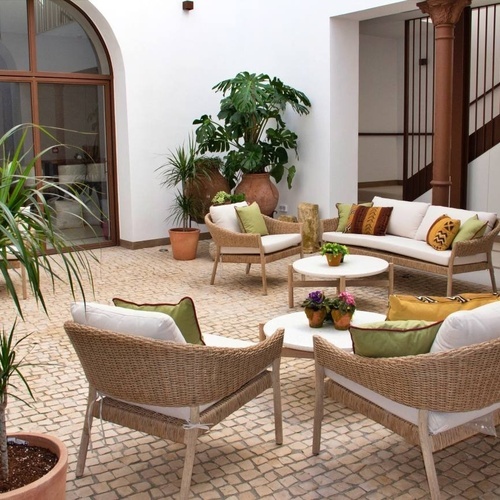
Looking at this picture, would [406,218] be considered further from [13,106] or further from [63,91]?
[13,106]

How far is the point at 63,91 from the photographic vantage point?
873cm

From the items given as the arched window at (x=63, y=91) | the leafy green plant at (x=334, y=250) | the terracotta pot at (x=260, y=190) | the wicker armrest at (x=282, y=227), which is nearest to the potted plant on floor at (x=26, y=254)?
the leafy green plant at (x=334, y=250)

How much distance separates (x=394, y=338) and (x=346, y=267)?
2.99 m

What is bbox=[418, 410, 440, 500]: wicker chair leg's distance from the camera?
2680mm

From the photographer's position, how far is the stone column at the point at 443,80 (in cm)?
698

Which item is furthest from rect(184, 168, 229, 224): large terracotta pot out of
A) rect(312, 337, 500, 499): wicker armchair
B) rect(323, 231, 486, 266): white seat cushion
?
rect(312, 337, 500, 499): wicker armchair

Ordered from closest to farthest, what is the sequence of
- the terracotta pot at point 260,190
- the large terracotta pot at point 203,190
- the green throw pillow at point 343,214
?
the green throw pillow at point 343,214 → the terracotta pot at point 260,190 → the large terracotta pot at point 203,190

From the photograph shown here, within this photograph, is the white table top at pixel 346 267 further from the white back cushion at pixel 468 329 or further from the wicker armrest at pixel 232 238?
the white back cushion at pixel 468 329

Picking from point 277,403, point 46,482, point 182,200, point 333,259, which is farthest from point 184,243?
point 46,482

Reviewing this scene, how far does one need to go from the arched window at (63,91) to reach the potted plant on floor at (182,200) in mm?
778

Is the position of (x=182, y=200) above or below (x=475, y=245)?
above

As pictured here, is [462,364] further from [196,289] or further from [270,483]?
[196,289]

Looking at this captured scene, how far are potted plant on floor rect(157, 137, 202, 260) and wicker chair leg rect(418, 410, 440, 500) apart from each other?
574 cm

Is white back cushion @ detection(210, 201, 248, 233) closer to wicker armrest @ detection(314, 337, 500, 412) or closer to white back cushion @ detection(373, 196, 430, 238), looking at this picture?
white back cushion @ detection(373, 196, 430, 238)
